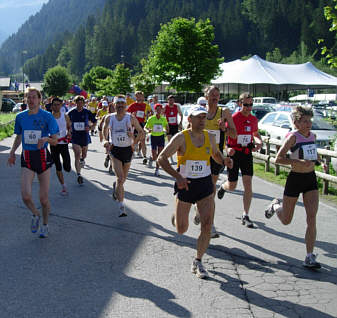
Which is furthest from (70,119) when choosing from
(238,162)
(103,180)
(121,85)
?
(121,85)

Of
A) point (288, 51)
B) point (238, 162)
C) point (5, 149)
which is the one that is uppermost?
Answer: point (288, 51)

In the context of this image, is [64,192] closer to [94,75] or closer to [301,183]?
[301,183]

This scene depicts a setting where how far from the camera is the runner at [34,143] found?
225 inches

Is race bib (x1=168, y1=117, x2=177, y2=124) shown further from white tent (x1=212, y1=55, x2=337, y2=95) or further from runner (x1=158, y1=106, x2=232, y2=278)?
white tent (x1=212, y1=55, x2=337, y2=95)

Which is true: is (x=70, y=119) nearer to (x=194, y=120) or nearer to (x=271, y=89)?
(x=194, y=120)

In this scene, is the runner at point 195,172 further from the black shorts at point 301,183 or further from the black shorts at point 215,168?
the black shorts at point 215,168

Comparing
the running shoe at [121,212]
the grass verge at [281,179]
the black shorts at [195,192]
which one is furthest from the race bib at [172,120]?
the black shorts at [195,192]

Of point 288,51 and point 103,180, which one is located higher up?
point 288,51

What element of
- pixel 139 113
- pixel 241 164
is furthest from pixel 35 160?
pixel 139 113

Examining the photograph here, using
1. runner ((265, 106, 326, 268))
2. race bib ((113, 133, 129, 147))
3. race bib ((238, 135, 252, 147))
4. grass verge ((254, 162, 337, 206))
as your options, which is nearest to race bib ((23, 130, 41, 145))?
race bib ((113, 133, 129, 147))

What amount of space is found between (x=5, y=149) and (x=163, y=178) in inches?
369

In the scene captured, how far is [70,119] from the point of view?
10.2 m

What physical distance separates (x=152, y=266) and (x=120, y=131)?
307 centimetres

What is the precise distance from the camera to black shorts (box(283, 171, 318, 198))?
16.4 ft
